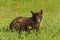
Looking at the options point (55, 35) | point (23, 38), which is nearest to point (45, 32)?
point (55, 35)

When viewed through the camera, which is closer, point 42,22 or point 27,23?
point 27,23

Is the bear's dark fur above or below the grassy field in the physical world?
above

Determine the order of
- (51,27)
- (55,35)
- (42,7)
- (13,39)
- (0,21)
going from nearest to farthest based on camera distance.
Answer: (13,39) → (55,35) → (51,27) → (0,21) → (42,7)

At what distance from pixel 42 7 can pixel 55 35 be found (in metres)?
8.75

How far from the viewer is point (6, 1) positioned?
18.5 metres

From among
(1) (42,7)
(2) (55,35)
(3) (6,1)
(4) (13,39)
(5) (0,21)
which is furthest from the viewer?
(3) (6,1)

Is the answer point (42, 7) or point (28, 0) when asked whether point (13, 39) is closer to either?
point (42, 7)

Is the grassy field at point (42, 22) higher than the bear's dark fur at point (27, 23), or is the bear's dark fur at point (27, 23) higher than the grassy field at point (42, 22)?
the bear's dark fur at point (27, 23)

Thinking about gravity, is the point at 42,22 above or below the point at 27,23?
A: below

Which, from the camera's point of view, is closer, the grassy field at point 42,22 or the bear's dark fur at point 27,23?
the grassy field at point 42,22

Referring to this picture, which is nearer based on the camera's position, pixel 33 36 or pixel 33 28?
pixel 33 36

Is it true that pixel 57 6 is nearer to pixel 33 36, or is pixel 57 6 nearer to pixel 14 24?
pixel 14 24

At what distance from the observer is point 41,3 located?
59.8 feet

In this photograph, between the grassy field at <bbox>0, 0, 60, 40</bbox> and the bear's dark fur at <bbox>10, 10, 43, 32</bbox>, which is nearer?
the grassy field at <bbox>0, 0, 60, 40</bbox>
